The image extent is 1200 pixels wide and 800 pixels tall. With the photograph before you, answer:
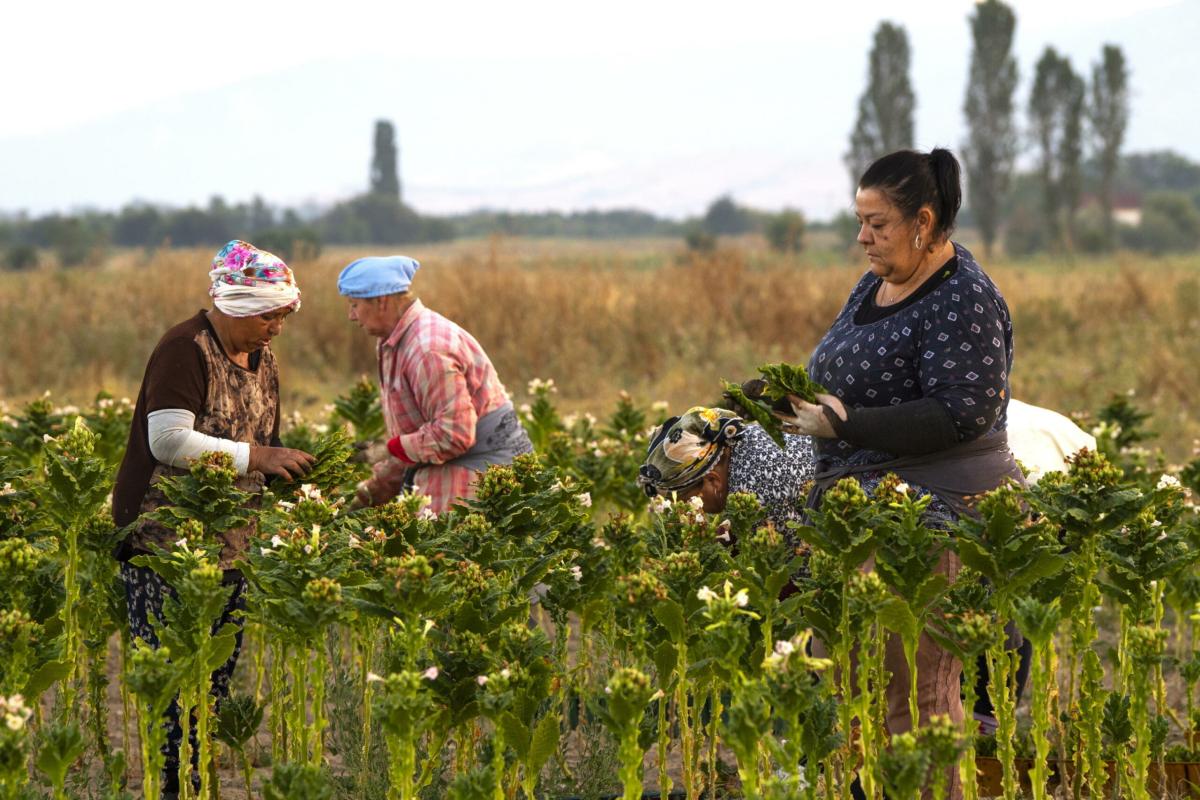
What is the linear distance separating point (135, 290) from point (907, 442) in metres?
14.2

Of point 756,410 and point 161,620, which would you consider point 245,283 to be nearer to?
point 161,620

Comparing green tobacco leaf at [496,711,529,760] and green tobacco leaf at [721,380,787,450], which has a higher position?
green tobacco leaf at [721,380,787,450]

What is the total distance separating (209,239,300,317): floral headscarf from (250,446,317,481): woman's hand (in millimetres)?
383

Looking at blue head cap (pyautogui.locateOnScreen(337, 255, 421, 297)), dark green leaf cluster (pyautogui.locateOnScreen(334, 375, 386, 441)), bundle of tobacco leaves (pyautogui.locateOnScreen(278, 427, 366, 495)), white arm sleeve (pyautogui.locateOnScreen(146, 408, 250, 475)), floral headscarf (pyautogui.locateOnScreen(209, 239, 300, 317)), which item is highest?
floral headscarf (pyautogui.locateOnScreen(209, 239, 300, 317))

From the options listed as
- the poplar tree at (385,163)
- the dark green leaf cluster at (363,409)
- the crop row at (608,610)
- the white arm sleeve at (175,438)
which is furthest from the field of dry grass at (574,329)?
the poplar tree at (385,163)

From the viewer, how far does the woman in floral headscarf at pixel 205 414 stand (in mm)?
3943

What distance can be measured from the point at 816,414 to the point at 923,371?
0.28 meters

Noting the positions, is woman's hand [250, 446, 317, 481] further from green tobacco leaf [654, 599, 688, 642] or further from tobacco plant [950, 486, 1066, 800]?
tobacco plant [950, 486, 1066, 800]

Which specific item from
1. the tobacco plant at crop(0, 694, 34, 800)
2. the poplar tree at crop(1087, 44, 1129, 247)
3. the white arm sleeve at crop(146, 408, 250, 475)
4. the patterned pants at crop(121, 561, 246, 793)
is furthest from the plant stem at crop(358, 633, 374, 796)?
the poplar tree at crop(1087, 44, 1129, 247)

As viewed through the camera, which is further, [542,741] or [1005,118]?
[1005,118]

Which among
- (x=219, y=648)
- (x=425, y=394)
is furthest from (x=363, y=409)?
(x=219, y=648)

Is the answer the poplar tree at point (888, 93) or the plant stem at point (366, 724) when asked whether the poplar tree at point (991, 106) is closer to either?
the poplar tree at point (888, 93)

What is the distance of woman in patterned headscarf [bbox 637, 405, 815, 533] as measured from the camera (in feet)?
13.6

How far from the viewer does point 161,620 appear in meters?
4.11
